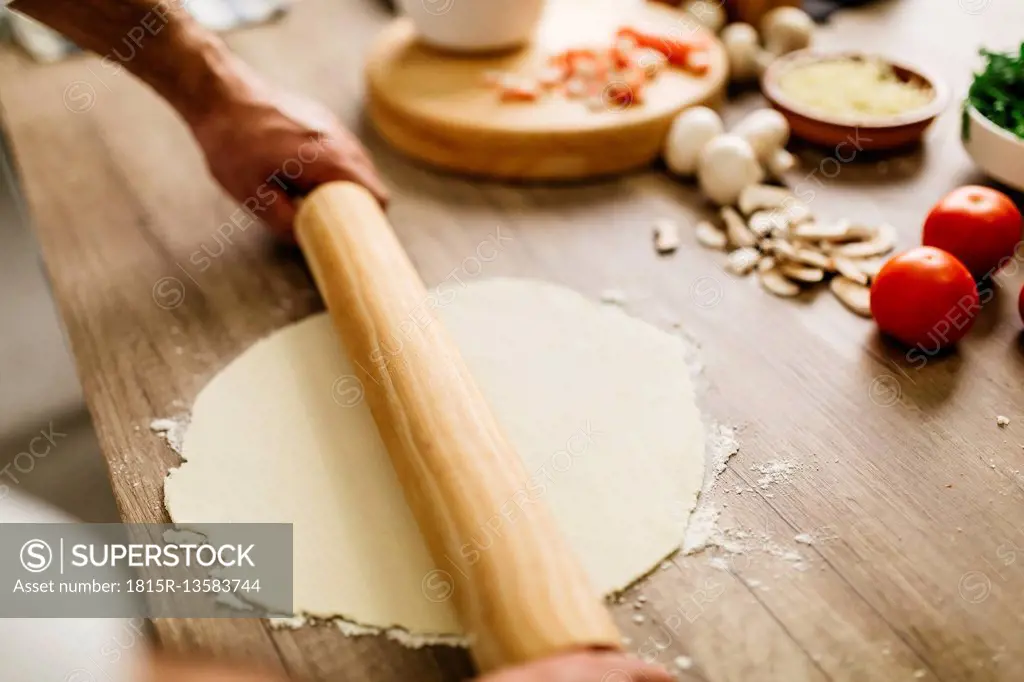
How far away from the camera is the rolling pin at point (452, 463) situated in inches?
27.2

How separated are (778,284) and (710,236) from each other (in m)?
0.15

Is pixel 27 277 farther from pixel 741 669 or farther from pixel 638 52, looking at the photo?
pixel 741 669

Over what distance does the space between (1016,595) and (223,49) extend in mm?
1246

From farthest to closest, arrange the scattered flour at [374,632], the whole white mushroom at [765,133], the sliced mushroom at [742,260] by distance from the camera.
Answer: the whole white mushroom at [765,133], the sliced mushroom at [742,260], the scattered flour at [374,632]

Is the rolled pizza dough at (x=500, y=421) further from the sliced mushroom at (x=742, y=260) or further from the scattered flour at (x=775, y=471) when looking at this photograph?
the sliced mushroom at (x=742, y=260)

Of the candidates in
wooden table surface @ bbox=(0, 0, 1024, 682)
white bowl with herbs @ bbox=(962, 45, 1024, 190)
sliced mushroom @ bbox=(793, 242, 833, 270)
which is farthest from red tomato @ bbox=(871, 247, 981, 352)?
white bowl with herbs @ bbox=(962, 45, 1024, 190)

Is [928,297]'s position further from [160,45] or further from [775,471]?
[160,45]

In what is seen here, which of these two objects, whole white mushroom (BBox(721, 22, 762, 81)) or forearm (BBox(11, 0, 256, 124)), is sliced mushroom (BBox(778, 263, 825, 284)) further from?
forearm (BBox(11, 0, 256, 124))

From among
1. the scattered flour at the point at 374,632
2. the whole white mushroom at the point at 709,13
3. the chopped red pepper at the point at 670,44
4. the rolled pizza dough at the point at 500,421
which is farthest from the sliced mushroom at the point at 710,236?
the scattered flour at the point at 374,632

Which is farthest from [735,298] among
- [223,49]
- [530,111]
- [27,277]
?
[27,277]

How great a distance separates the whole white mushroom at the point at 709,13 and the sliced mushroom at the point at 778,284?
2.52 ft

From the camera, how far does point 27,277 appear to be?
1746 mm

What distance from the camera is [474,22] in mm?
1569

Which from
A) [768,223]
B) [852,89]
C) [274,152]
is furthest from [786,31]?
[274,152]
